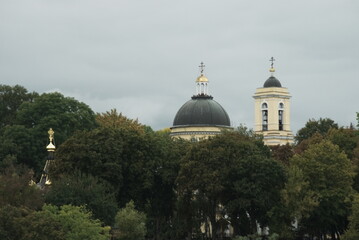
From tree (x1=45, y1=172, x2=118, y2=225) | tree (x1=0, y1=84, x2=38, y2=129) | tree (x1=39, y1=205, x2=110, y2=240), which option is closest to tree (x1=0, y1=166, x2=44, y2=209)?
tree (x1=39, y1=205, x2=110, y2=240)

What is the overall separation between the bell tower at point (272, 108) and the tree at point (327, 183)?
2791 inches

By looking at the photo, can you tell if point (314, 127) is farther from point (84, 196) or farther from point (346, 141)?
point (84, 196)

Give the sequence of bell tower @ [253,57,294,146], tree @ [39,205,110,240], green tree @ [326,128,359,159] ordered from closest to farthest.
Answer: tree @ [39,205,110,240]
green tree @ [326,128,359,159]
bell tower @ [253,57,294,146]

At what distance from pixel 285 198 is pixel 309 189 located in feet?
13.9

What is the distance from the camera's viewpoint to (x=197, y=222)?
3848 inches

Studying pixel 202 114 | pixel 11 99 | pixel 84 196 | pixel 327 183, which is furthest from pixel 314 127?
pixel 84 196

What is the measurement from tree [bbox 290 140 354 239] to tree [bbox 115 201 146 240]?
1379cm

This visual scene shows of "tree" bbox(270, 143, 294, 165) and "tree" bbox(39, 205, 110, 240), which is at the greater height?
"tree" bbox(270, 143, 294, 165)

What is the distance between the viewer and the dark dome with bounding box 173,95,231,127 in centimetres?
15612

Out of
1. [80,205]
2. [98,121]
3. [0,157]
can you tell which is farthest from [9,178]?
[98,121]

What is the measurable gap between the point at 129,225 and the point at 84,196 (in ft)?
11.5

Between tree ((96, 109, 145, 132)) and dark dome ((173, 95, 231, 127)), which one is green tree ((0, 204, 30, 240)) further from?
dark dome ((173, 95, 231, 127))

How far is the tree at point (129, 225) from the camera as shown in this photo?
85.2 metres

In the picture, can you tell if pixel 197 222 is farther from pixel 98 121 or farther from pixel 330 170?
pixel 98 121
